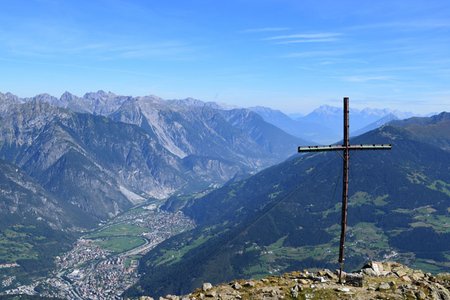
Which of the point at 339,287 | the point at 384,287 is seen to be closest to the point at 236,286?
the point at 339,287

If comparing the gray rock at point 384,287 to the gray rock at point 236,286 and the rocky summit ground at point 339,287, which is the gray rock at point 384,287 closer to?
the rocky summit ground at point 339,287

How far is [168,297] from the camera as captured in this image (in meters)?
53.3

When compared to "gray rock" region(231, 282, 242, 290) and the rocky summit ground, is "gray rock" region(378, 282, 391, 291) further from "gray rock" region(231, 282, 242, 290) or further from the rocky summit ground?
"gray rock" region(231, 282, 242, 290)

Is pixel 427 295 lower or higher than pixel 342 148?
lower

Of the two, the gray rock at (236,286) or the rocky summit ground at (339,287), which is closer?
the rocky summit ground at (339,287)

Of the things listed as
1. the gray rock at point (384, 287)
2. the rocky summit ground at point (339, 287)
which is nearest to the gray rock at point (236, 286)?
the rocky summit ground at point (339, 287)

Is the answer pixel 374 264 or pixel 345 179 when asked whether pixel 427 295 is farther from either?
pixel 345 179

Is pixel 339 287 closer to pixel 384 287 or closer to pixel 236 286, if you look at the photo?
pixel 384 287

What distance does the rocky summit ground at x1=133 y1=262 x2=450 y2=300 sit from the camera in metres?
46.9

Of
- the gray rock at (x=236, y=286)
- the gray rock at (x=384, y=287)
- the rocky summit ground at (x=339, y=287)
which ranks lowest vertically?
the gray rock at (x=236, y=286)

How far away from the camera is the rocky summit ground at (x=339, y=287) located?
46906mm

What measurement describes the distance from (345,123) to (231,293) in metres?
22.7

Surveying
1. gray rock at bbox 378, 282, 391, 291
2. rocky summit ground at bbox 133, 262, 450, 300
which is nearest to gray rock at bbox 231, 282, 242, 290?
rocky summit ground at bbox 133, 262, 450, 300

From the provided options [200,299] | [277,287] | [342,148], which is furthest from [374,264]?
[200,299]
